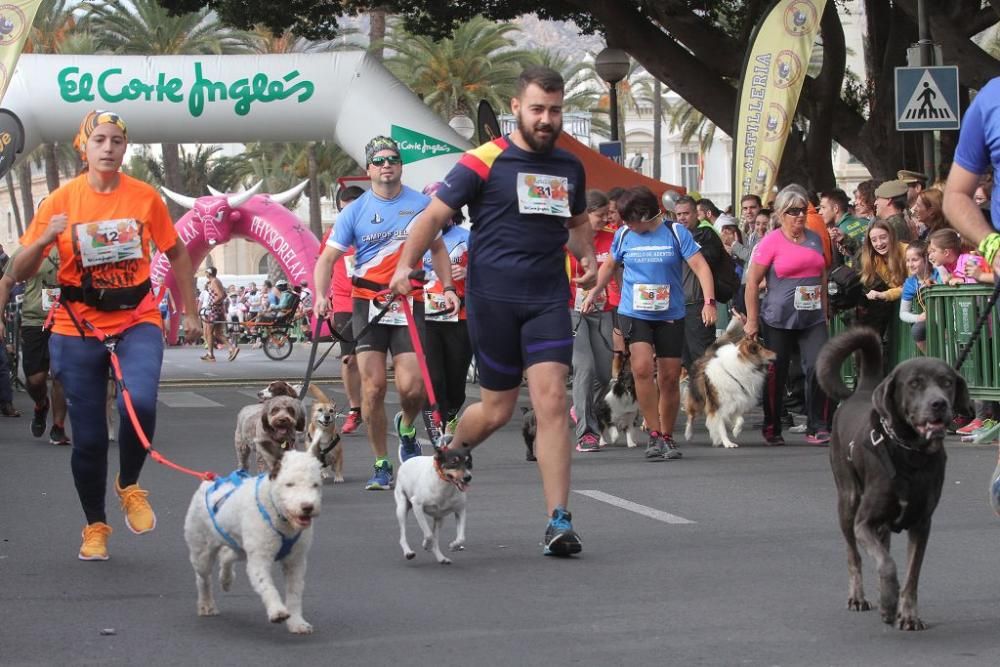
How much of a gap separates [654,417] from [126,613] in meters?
6.86

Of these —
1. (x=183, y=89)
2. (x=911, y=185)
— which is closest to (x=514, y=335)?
(x=911, y=185)

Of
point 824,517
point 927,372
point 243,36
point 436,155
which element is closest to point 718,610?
point 927,372

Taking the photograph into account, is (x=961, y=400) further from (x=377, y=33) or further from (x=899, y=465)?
(x=377, y=33)

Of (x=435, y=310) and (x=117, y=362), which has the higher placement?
(x=435, y=310)

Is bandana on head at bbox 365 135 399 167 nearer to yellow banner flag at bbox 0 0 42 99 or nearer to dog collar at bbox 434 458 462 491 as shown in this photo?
dog collar at bbox 434 458 462 491

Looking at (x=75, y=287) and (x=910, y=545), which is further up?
(x=75, y=287)

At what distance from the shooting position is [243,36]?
198 feet

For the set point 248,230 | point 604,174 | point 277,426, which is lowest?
point 277,426

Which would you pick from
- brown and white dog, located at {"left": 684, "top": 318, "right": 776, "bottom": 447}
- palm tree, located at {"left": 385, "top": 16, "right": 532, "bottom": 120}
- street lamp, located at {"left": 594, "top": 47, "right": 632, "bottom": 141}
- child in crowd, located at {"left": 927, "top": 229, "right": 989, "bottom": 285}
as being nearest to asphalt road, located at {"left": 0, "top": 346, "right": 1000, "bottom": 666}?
brown and white dog, located at {"left": 684, "top": 318, "right": 776, "bottom": 447}

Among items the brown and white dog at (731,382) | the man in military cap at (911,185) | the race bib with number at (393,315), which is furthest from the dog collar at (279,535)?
the man in military cap at (911,185)

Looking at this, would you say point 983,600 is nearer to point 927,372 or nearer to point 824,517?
point 927,372

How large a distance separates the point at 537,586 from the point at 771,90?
14681 mm

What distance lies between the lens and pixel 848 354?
670cm

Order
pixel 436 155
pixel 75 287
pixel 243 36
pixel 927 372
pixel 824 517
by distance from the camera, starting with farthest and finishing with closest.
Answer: pixel 243 36, pixel 436 155, pixel 824 517, pixel 75 287, pixel 927 372
